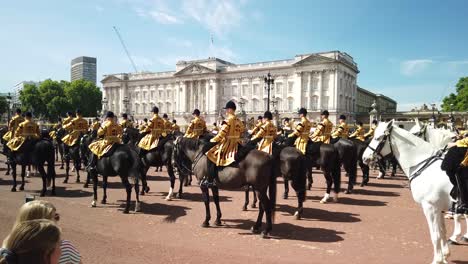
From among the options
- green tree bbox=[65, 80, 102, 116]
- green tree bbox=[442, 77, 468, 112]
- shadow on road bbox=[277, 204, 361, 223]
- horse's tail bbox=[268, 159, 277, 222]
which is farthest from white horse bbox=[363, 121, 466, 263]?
green tree bbox=[65, 80, 102, 116]

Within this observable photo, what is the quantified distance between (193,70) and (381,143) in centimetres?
8709

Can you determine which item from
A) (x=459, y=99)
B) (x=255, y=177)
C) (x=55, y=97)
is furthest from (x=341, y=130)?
(x=55, y=97)

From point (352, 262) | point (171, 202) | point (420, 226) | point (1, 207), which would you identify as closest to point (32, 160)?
point (1, 207)

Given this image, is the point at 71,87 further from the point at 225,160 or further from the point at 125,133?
the point at 225,160

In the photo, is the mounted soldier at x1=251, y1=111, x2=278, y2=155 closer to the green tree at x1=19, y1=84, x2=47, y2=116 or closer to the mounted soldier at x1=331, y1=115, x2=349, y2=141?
the mounted soldier at x1=331, y1=115, x2=349, y2=141

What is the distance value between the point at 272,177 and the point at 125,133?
28.2 ft

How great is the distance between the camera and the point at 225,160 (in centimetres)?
805

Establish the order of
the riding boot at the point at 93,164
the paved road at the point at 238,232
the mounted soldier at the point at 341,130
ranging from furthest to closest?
1. the mounted soldier at the point at 341,130
2. the riding boot at the point at 93,164
3. the paved road at the point at 238,232

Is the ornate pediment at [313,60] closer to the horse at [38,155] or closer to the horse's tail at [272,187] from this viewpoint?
the horse at [38,155]

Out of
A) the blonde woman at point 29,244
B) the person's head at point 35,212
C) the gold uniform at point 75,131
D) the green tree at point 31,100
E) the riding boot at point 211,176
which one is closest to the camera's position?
the blonde woman at point 29,244

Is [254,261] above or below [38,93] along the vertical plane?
below

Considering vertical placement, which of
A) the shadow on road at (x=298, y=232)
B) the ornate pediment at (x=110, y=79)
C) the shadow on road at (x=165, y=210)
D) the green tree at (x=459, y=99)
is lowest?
the shadow on road at (x=165, y=210)

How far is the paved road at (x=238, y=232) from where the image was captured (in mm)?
6301

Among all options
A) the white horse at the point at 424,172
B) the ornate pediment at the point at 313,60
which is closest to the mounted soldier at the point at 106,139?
the white horse at the point at 424,172
